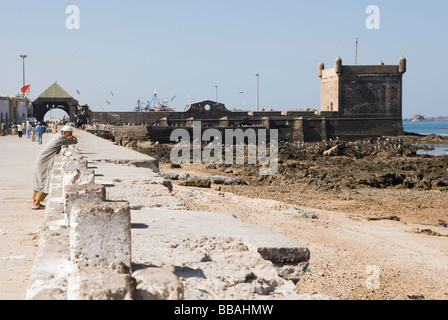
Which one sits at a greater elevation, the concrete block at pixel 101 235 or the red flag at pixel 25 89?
the red flag at pixel 25 89

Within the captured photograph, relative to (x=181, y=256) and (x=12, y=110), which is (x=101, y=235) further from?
(x=12, y=110)

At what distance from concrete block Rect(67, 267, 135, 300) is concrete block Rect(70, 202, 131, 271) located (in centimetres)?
47

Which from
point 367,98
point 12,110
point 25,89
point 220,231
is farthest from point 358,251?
point 25,89

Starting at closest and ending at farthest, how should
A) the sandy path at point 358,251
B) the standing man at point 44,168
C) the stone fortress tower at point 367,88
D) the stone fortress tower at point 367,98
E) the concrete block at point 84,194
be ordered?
the concrete block at point 84,194 < the sandy path at point 358,251 < the standing man at point 44,168 < the stone fortress tower at point 367,98 < the stone fortress tower at point 367,88

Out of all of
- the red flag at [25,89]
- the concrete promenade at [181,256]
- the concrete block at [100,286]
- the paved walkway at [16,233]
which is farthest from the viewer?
the red flag at [25,89]

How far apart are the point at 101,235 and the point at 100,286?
0.63 m

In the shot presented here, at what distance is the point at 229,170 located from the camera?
74.2 ft

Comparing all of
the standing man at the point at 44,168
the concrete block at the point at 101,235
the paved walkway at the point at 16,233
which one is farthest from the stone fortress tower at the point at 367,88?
the concrete block at the point at 101,235

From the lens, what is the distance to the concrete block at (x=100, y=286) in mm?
2254

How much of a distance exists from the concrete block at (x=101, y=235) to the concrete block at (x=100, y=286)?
1.53 feet

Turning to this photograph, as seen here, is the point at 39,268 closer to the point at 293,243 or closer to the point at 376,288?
the point at 293,243

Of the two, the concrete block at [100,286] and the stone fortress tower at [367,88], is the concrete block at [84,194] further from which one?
the stone fortress tower at [367,88]
